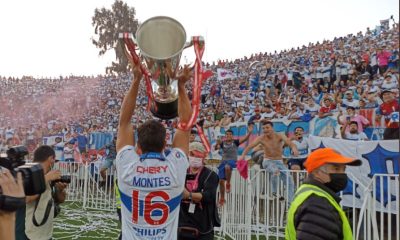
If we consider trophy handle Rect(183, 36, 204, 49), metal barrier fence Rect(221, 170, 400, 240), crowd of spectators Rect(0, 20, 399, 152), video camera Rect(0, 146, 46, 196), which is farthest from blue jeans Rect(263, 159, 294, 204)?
video camera Rect(0, 146, 46, 196)

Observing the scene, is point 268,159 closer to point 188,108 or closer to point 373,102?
point 373,102

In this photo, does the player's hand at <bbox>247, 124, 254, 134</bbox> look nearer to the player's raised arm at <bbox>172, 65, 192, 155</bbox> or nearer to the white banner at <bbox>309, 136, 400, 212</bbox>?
the white banner at <bbox>309, 136, 400, 212</bbox>

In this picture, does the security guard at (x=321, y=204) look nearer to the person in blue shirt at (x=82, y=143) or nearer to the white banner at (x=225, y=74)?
the person in blue shirt at (x=82, y=143)

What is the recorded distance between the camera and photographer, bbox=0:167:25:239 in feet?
6.15

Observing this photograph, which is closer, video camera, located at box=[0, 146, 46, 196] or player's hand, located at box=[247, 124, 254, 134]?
→ video camera, located at box=[0, 146, 46, 196]

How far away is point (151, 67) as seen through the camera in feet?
9.69

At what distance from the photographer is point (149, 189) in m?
2.86

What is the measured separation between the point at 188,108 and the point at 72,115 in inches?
1035

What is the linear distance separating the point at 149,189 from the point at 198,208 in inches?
60.9

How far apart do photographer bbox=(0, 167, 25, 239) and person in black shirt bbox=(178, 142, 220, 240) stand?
7.69 ft

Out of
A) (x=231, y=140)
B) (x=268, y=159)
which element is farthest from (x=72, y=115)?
(x=268, y=159)

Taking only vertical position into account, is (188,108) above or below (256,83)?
below

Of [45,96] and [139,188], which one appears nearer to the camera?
[139,188]

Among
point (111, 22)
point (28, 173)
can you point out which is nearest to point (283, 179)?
point (28, 173)
